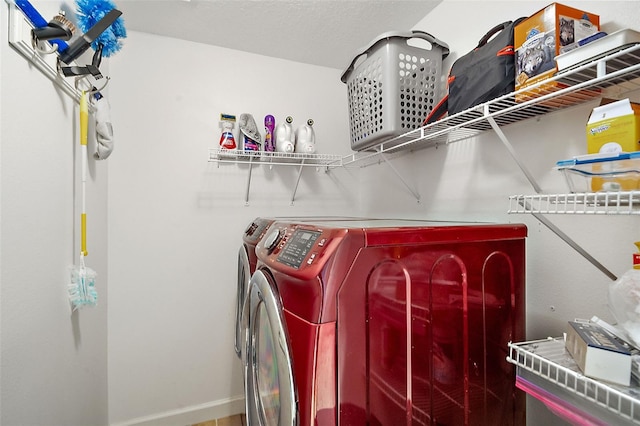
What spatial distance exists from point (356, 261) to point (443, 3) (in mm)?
1714

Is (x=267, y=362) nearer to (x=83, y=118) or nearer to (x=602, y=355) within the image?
(x=602, y=355)

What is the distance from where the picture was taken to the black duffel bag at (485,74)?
101cm

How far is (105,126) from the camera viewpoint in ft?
4.75

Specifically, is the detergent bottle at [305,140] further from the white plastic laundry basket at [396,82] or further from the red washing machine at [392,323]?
the red washing machine at [392,323]

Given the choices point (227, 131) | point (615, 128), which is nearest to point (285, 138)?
point (227, 131)

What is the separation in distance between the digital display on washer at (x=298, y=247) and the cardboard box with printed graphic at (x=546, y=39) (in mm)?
779

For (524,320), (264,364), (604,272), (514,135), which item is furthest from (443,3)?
(264,364)

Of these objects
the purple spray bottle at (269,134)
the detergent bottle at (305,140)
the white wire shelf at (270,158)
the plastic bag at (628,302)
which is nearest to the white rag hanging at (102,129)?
the white wire shelf at (270,158)

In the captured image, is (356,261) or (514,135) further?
(514,135)

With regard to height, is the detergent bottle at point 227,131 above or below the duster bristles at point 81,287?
above

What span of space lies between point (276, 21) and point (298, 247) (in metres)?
1.62

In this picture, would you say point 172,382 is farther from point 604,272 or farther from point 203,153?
point 604,272

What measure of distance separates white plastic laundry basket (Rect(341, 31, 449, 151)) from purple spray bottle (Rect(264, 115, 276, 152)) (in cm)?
81

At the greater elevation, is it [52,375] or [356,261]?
[356,261]
